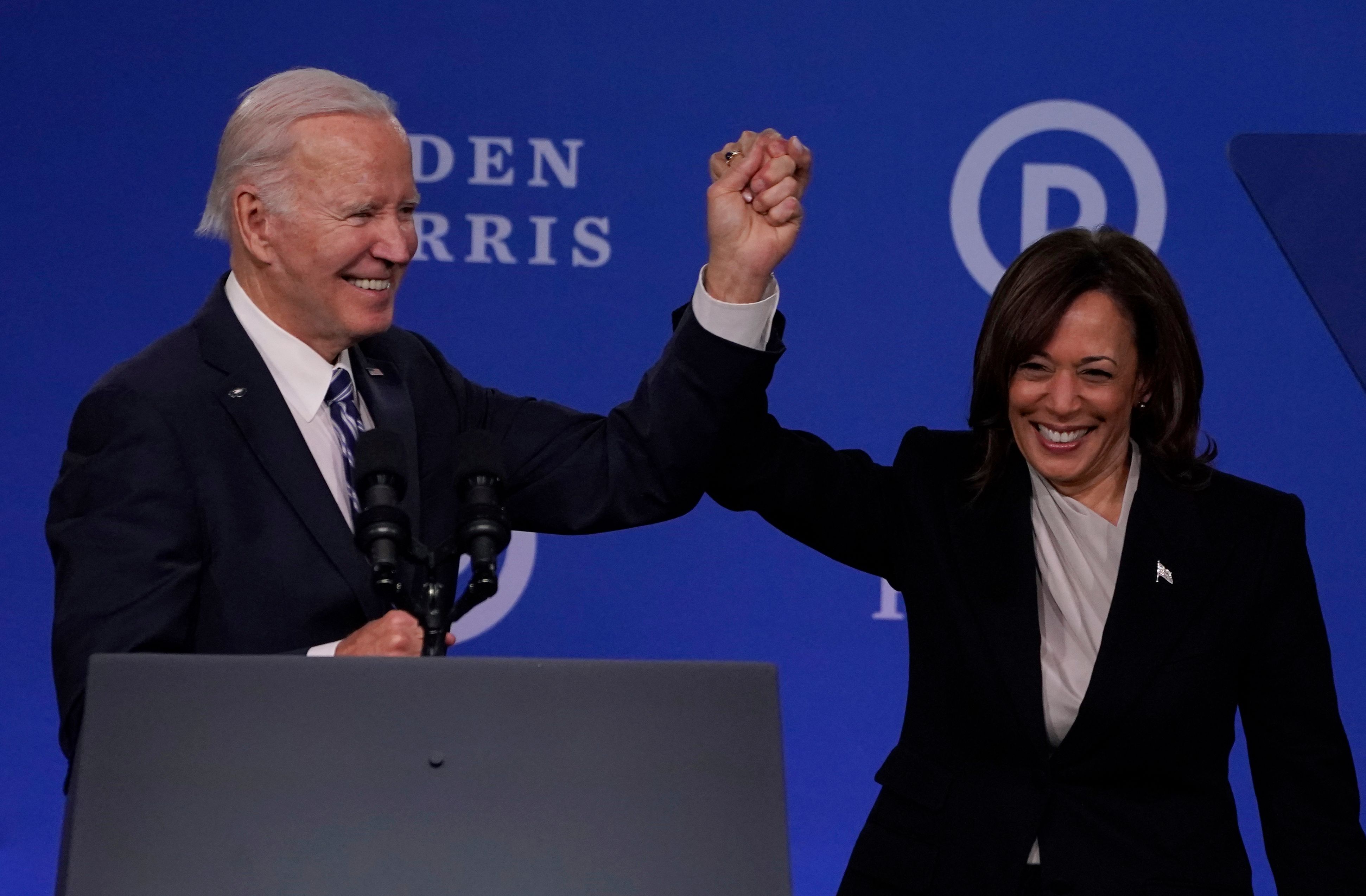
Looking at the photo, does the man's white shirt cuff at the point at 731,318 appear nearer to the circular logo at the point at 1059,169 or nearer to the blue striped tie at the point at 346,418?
the blue striped tie at the point at 346,418

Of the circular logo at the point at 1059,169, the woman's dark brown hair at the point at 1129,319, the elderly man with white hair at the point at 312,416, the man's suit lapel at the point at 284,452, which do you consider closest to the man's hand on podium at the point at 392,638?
the elderly man with white hair at the point at 312,416

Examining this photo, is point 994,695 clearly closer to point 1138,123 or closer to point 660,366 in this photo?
point 660,366

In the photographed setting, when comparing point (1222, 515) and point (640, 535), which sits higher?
point (640, 535)

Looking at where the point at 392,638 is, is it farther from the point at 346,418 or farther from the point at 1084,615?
the point at 1084,615

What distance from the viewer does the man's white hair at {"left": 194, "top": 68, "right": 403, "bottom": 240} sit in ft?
5.41

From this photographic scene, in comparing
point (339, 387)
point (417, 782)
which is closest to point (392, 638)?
point (417, 782)

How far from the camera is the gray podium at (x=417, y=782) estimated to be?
1.01 metres

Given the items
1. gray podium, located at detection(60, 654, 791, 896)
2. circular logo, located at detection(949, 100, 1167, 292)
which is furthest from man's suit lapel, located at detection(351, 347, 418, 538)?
circular logo, located at detection(949, 100, 1167, 292)

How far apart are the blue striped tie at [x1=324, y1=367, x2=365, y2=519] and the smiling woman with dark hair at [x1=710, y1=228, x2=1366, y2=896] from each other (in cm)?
42

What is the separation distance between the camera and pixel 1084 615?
1.89m

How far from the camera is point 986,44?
301cm

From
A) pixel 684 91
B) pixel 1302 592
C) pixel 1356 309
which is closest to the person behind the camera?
pixel 1356 309

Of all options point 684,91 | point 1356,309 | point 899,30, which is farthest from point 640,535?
point 1356,309

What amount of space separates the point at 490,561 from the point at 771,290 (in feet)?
2.09
